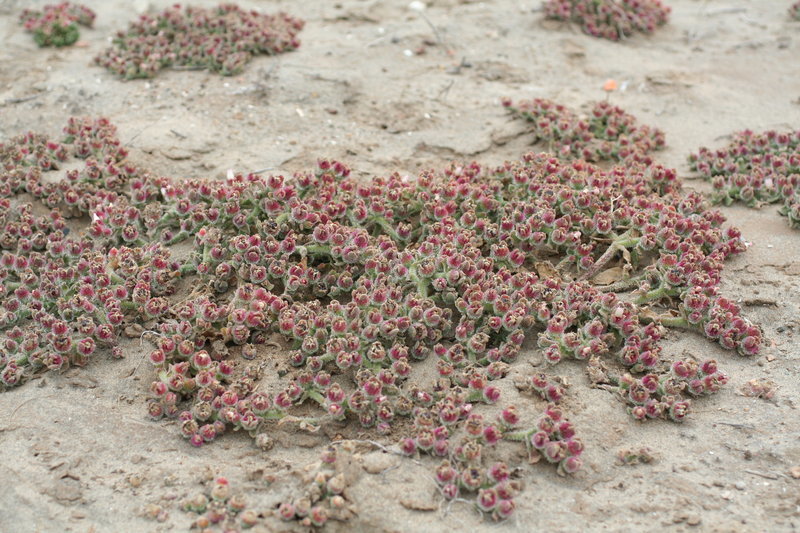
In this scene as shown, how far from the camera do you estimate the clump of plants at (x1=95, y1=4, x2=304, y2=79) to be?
665cm

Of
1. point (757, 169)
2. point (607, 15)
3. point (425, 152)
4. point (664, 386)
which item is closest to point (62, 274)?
point (425, 152)

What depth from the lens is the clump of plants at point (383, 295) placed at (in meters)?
3.49

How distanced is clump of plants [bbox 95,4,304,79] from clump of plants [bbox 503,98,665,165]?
250 cm

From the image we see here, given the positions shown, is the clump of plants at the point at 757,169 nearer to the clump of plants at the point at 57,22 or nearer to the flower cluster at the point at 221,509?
the flower cluster at the point at 221,509

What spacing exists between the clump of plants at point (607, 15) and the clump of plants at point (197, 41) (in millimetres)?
2774

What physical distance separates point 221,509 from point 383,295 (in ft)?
4.37

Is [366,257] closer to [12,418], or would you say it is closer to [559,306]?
[559,306]

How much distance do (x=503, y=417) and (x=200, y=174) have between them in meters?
3.04

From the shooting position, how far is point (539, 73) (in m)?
7.02

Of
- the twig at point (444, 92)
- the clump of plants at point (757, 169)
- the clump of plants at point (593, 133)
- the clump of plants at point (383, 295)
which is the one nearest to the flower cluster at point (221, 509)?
the clump of plants at point (383, 295)

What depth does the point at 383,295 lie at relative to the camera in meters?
3.85

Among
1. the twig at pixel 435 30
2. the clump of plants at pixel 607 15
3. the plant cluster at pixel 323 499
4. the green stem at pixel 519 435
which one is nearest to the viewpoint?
the plant cluster at pixel 323 499

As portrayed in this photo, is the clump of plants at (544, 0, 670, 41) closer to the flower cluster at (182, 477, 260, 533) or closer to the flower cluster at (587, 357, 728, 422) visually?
the flower cluster at (587, 357, 728, 422)

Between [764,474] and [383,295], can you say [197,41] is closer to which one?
[383,295]
